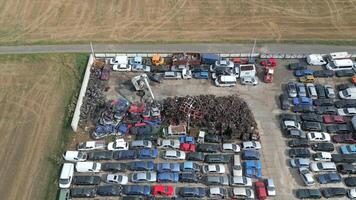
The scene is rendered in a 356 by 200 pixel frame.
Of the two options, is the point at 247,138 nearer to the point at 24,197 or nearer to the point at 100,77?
the point at 100,77

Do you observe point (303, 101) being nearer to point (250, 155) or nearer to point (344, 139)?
point (344, 139)

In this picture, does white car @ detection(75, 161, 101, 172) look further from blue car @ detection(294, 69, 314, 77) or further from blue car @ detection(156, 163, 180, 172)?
blue car @ detection(294, 69, 314, 77)

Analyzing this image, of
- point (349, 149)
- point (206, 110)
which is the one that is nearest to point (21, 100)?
point (206, 110)

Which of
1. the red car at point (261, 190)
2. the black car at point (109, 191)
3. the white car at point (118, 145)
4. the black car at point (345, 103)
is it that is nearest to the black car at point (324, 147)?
the black car at point (345, 103)

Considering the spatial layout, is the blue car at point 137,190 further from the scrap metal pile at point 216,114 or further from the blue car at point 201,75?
the blue car at point 201,75

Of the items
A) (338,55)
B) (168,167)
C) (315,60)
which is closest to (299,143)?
(315,60)
